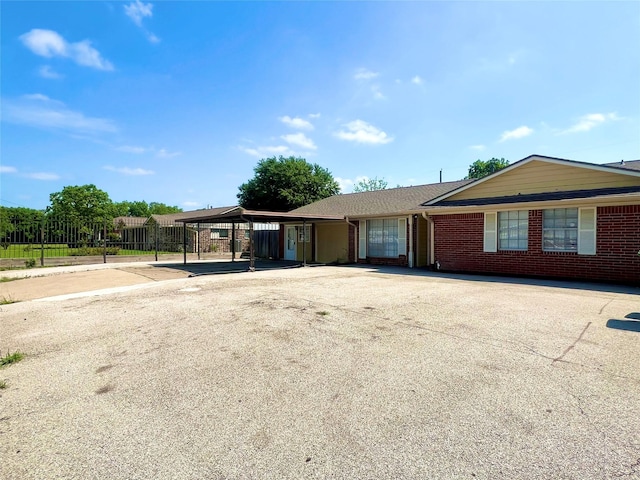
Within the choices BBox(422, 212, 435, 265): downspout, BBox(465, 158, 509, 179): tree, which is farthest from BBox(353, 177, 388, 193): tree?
BBox(422, 212, 435, 265): downspout

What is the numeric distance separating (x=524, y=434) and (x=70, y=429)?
3.25m

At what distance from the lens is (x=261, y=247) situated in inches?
943

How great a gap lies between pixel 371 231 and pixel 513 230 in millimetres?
6398

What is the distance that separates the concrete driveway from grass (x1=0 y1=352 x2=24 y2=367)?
104mm

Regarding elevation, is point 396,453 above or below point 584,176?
below

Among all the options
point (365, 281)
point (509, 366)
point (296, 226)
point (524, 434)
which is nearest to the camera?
point (524, 434)

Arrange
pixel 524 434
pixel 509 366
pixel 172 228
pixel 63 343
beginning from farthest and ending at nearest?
pixel 172 228 < pixel 63 343 < pixel 509 366 < pixel 524 434

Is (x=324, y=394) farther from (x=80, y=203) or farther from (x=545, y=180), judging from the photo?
(x=80, y=203)

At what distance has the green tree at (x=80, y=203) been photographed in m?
43.6

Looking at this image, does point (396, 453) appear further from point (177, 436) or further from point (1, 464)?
point (1, 464)

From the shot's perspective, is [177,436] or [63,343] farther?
[63,343]

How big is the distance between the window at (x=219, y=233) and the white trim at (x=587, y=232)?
23.2 m

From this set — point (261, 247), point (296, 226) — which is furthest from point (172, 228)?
point (296, 226)

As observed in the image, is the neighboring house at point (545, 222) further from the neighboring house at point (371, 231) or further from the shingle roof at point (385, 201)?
the shingle roof at point (385, 201)
